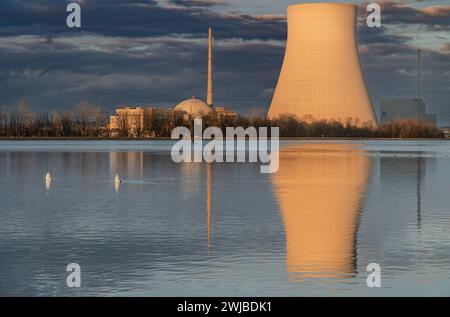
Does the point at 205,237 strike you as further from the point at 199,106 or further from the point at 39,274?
the point at 199,106

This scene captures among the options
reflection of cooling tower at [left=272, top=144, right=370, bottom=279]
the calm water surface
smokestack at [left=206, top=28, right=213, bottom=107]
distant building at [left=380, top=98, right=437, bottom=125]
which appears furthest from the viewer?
distant building at [left=380, top=98, right=437, bottom=125]

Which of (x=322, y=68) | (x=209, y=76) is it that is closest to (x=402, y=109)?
(x=209, y=76)

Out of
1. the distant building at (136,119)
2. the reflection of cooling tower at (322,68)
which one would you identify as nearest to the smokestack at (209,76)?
the distant building at (136,119)

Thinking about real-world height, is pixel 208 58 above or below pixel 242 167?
above

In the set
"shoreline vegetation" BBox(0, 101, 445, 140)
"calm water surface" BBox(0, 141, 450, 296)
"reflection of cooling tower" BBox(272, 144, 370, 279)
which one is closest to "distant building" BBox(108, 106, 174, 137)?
"shoreline vegetation" BBox(0, 101, 445, 140)

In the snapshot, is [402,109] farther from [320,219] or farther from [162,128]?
[320,219]

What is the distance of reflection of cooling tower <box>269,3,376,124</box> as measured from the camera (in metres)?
52.7

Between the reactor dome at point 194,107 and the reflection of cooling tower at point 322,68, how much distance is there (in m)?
18.4

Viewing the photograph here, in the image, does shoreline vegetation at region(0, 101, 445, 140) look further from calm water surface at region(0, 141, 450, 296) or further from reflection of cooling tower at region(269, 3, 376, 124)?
calm water surface at region(0, 141, 450, 296)

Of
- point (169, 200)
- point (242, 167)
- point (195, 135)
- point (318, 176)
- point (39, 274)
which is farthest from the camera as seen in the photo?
point (195, 135)

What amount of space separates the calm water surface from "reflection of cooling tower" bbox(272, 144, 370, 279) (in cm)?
2

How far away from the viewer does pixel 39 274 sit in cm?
768
